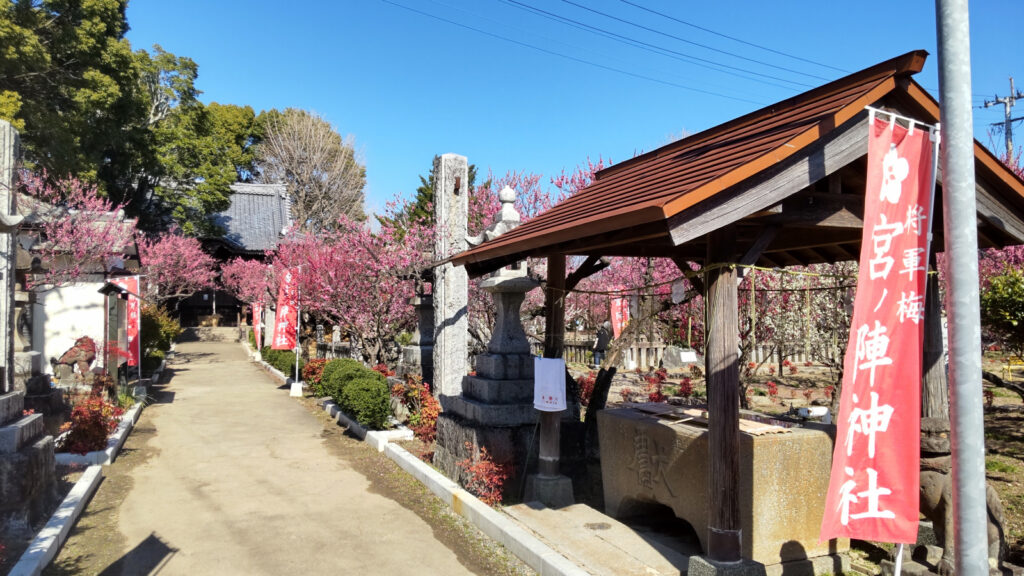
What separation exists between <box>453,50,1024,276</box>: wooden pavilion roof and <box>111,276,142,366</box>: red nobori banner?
497 inches

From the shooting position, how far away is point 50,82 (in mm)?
19797

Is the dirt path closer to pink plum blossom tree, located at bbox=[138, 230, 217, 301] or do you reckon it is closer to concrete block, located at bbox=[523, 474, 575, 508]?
concrete block, located at bbox=[523, 474, 575, 508]

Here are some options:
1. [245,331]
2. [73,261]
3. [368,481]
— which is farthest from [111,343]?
[245,331]

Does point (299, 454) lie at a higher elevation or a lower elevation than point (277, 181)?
lower

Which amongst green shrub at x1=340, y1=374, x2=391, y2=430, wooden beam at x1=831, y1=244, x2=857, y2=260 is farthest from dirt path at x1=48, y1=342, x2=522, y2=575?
wooden beam at x1=831, y1=244, x2=857, y2=260

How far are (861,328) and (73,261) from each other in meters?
16.1

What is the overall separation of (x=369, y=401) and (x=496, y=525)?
496 centimetres

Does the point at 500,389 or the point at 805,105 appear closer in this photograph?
the point at 805,105

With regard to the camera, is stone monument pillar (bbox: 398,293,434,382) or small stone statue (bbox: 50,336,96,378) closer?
stone monument pillar (bbox: 398,293,434,382)

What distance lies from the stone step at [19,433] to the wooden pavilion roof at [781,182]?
5.20m

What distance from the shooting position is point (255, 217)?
39562mm

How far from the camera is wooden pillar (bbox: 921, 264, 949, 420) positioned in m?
5.12

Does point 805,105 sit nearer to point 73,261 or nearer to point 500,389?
point 500,389

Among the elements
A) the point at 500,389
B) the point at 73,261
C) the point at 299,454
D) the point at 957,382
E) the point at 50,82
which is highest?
the point at 50,82
